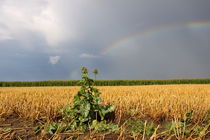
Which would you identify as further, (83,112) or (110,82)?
(110,82)

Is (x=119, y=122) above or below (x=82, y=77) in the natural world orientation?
below

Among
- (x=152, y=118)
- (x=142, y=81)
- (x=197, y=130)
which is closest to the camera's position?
(x=197, y=130)

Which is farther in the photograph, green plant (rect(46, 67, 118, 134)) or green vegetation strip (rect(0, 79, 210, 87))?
green vegetation strip (rect(0, 79, 210, 87))

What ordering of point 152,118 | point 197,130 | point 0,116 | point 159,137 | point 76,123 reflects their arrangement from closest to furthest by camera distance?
point 159,137 < point 197,130 < point 76,123 < point 152,118 < point 0,116

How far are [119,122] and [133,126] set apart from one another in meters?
0.43

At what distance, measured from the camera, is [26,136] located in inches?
124

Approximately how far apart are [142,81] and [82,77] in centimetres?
Result: 3836

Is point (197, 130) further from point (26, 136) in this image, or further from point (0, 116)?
point (0, 116)

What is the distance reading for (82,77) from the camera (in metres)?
3.53

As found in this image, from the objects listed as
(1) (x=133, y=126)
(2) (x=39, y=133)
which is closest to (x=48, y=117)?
(2) (x=39, y=133)

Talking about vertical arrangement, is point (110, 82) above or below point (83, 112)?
above

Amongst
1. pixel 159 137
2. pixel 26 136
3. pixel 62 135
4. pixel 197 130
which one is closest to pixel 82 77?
pixel 62 135

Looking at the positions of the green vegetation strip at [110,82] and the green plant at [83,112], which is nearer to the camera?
the green plant at [83,112]

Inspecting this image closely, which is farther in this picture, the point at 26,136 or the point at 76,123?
the point at 76,123
